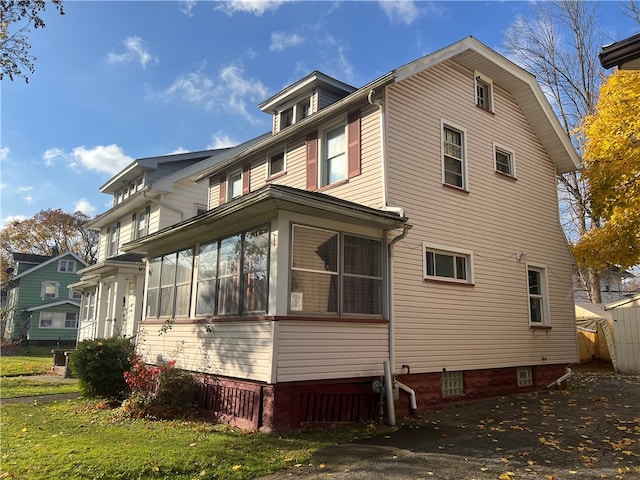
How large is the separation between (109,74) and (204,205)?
9.34 meters

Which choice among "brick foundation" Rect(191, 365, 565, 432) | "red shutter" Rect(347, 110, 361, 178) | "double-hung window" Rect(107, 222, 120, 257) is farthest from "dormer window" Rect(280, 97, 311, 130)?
"double-hung window" Rect(107, 222, 120, 257)

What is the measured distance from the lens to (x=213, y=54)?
11.6m

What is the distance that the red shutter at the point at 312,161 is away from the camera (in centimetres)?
1165

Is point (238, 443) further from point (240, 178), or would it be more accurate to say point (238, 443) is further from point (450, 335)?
point (240, 178)

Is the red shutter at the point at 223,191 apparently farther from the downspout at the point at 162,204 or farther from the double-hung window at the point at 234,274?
the double-hung window at the point at 234,274

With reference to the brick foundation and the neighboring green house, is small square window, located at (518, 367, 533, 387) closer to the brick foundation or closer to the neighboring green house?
the brick foundation

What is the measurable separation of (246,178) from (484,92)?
743 centimetres

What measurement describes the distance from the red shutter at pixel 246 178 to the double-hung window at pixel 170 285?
3.91 meters

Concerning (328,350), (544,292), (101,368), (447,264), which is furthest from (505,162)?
(101,368)

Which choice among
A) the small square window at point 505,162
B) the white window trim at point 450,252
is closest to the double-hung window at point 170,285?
the white window trim at point 450,252

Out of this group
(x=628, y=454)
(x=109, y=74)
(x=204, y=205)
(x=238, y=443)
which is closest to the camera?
(x=628, y=454)

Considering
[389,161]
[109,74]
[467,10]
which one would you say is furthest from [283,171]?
[467,10]

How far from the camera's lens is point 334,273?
28.5 feet

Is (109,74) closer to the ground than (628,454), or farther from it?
farther from it
